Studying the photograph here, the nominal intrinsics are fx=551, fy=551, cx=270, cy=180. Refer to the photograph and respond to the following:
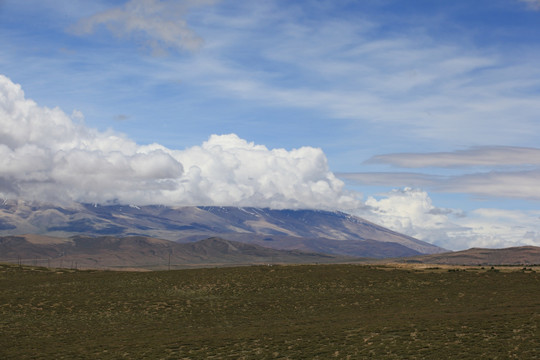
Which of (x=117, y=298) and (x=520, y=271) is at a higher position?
(x=520, y=271)

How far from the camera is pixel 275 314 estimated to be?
71.2 metres

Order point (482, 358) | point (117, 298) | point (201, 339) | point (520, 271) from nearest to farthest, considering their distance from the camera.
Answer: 1. point (482, 358)
2. point (201, 339)
3. point (117, 298)
4. point (520, 271)

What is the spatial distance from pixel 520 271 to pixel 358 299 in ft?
119

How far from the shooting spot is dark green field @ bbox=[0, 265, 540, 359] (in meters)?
49.5

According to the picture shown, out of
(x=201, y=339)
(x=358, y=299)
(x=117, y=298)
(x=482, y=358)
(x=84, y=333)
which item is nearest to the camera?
(x=482, y=358)

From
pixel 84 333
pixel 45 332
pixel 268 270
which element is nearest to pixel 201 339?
pixel 84 333

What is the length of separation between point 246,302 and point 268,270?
28.1 metres

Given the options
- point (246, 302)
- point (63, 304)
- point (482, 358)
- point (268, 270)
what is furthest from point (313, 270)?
point (482, 358)

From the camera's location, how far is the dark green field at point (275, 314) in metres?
49.5

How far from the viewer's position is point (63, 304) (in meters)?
79.9

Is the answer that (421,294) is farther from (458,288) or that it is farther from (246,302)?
(246,302)

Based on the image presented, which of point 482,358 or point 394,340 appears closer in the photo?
point 482,358

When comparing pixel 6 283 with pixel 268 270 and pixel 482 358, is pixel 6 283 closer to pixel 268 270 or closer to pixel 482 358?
pixel 268 270

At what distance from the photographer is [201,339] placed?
56.2 meters
